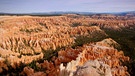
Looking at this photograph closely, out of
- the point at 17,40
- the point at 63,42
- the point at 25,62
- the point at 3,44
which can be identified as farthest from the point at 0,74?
the point at 63,42

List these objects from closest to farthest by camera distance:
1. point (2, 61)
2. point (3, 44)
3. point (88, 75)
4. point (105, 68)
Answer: point (88, 75) → point (105, 68) → point (2, 61) → point (3, 44)

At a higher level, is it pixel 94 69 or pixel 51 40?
pixel 94 69

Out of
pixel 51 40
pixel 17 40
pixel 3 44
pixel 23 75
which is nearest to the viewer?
pixel 23 75

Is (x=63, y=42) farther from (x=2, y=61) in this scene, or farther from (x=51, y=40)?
(x=2, y=61)

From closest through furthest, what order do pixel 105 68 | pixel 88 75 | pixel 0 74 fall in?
pixel 88 75 → pixel 105 68 → pixel 0 74

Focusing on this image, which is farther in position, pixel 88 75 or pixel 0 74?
pixel 0 74

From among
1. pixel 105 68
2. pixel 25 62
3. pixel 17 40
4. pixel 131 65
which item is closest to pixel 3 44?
pixel 17 40

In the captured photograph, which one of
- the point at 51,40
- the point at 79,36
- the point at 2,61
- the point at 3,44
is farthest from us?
the point at 79,36

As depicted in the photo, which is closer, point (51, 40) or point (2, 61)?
point (2, 61)

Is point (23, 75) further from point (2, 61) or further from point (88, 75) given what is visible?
point (88, 75)
